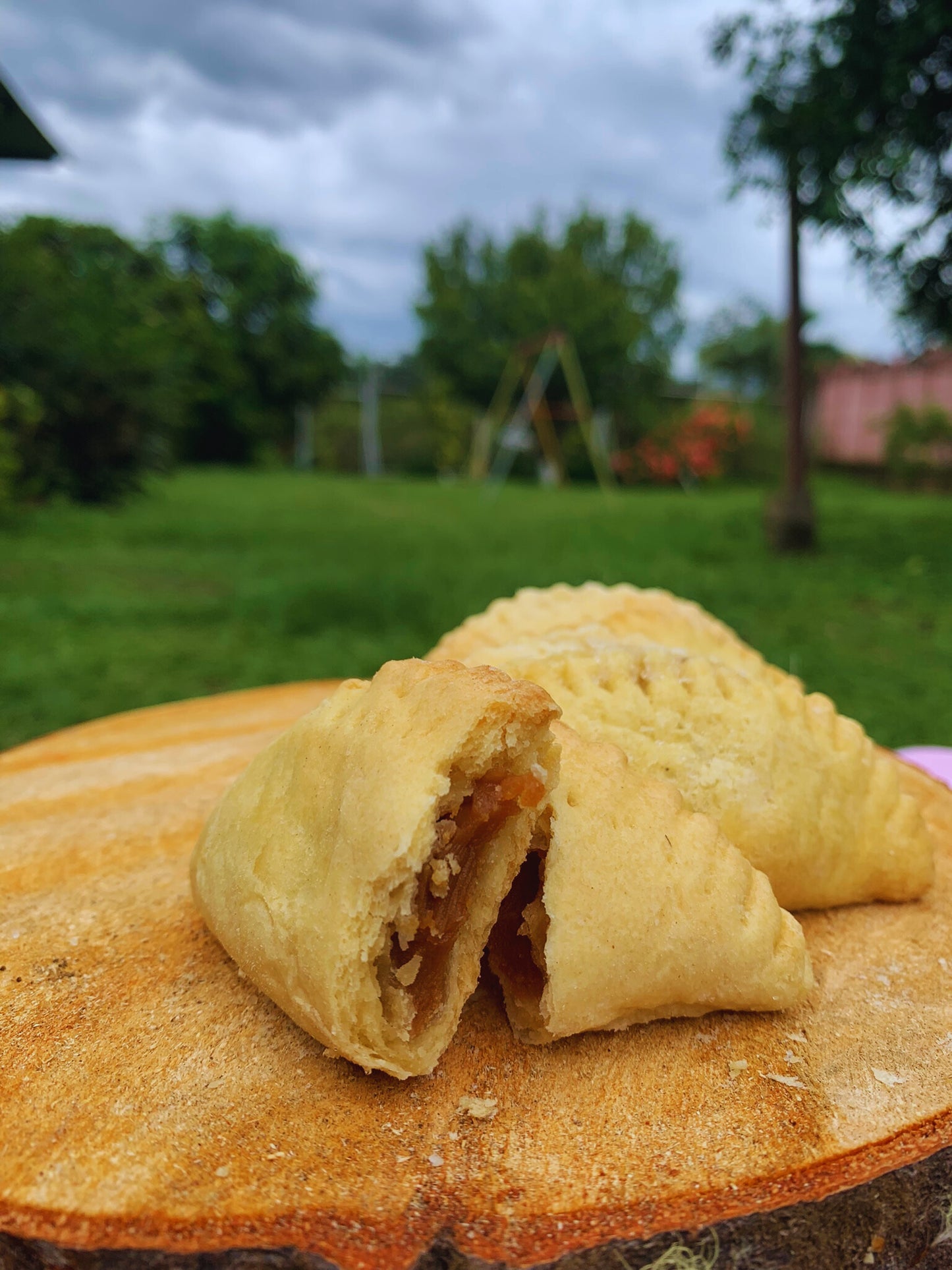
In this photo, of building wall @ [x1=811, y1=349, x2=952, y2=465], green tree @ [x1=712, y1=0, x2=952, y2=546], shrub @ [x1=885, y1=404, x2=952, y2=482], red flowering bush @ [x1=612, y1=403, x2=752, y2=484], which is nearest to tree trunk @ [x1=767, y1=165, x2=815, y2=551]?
green tree @ [x1=712, y1=0, x2=952, y2=546]

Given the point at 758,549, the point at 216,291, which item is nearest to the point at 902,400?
the point at 758,549

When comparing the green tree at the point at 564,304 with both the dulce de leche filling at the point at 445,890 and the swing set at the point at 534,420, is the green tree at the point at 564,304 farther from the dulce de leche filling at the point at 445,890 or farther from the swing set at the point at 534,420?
the dulce de leche filling at the point at 445,890

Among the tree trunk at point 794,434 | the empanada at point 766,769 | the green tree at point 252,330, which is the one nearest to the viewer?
the empanada at point 766,769

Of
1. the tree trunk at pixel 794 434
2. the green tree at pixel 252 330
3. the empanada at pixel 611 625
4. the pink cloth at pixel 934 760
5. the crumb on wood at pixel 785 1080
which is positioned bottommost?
the crumb on wood at pixel 785 1080

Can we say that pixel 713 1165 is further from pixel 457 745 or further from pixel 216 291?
pixel 216 291

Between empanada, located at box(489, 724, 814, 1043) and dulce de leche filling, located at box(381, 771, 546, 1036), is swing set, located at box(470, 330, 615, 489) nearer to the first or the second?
empanada, located at box(489, 724, 814, 1043)

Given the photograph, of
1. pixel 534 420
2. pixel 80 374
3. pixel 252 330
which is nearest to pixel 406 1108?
pixel 80 374

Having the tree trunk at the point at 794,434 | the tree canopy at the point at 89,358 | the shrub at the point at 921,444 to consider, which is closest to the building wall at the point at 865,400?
the shrub at the point at 921,444
